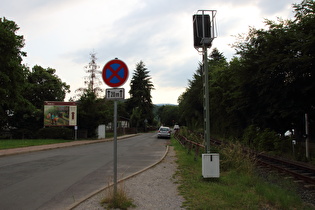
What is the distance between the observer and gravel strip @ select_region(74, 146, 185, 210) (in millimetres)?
5133

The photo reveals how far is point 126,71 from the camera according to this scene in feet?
18.0

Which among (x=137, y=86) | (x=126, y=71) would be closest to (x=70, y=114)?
(x=126, y=71)

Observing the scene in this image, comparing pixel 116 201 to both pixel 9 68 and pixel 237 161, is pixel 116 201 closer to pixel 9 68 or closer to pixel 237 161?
pixel 237 161

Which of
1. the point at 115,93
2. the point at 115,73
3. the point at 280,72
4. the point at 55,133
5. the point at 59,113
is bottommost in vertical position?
the point at 55,133

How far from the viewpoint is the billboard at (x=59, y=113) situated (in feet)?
98.8

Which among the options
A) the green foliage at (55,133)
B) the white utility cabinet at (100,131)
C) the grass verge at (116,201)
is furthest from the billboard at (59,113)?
the grass verge at (116,201)

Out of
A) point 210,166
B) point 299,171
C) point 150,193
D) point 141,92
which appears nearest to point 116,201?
point 150,193

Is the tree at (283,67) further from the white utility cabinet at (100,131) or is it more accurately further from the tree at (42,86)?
the tree at (42,86)

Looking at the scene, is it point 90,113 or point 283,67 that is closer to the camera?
point 283,67

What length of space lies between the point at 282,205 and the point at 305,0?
10178 mm

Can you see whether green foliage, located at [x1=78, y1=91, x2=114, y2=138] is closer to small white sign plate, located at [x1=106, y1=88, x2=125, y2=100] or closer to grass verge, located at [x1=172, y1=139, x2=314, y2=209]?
grass verge, located at [x1=172, y1=139, x2=314, y2=209]

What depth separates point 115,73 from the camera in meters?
5.45

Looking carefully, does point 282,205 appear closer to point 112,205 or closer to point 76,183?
point 112,205

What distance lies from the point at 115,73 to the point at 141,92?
211 ft
